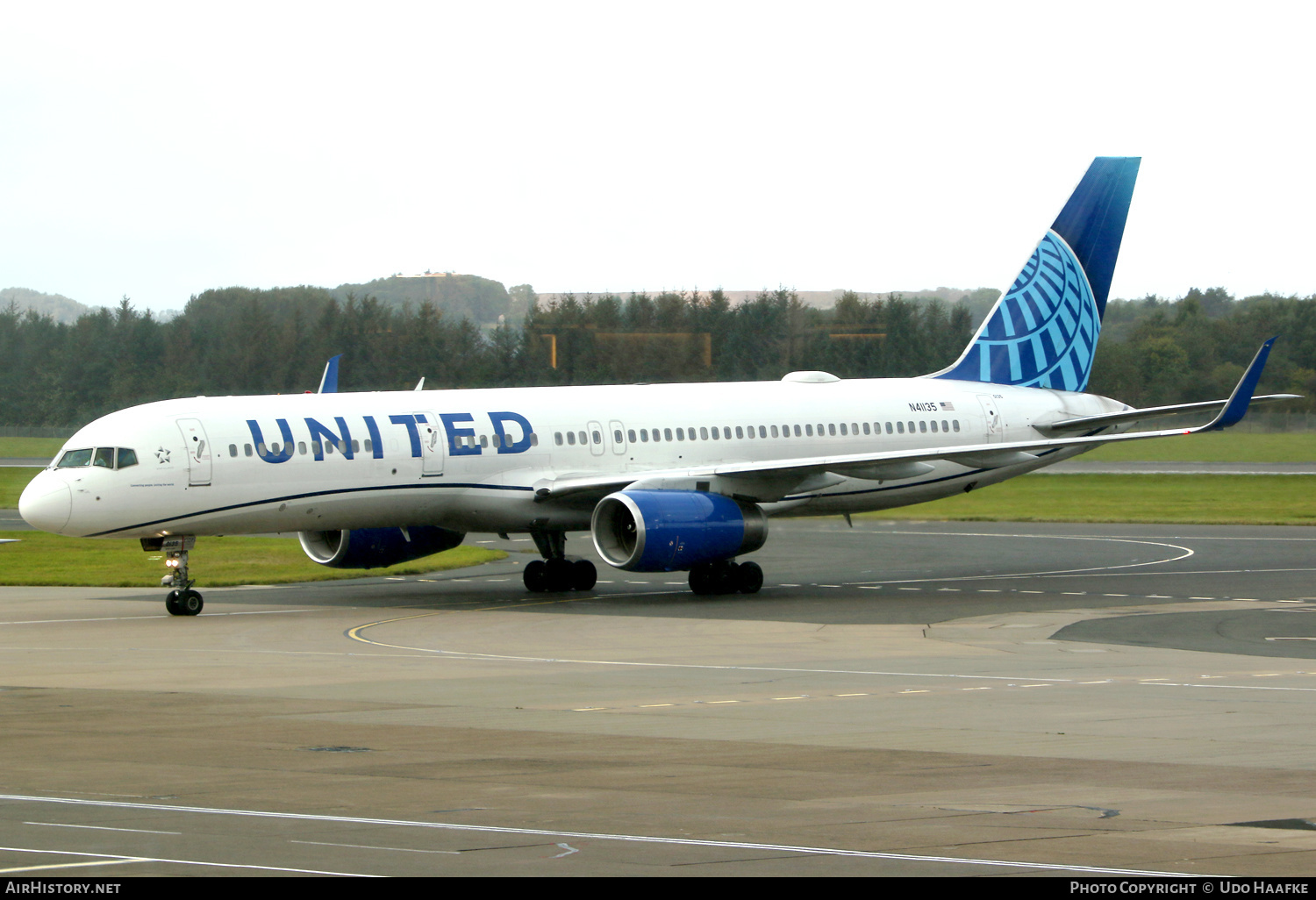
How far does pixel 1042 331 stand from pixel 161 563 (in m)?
22.0

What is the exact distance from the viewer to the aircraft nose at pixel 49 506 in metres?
27.6

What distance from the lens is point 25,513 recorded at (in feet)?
90.9

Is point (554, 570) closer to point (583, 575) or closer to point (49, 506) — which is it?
point (583, 575)

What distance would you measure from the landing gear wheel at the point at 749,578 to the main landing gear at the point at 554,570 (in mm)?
3194

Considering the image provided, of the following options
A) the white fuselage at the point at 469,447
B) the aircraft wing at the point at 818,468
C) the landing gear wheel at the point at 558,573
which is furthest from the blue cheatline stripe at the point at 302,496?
the landing gear wheel at the point at 558,573

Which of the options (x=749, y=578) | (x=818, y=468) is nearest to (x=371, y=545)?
(x=749, y=578)

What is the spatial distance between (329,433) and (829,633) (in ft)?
33.2

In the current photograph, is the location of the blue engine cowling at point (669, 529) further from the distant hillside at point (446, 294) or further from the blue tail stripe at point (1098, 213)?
the distant hillside at point (446, 294)

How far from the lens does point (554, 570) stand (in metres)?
33.2

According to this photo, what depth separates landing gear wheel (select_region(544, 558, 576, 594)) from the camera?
1308 inches

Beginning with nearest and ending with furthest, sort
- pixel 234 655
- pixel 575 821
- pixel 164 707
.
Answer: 1. pixel 575 821
2. pixel 164 707
3. pixel 234 655

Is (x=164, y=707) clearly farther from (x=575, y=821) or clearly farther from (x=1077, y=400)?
(x=1077, y=400)

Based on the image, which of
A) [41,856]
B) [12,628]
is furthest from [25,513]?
[41,856]

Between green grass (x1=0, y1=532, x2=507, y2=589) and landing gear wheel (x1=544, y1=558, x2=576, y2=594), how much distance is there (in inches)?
245
